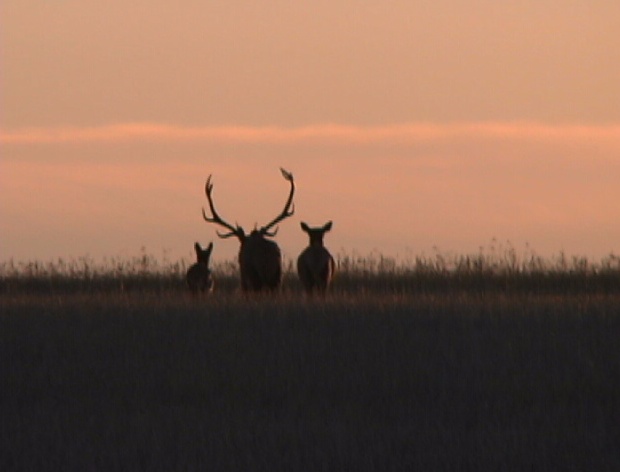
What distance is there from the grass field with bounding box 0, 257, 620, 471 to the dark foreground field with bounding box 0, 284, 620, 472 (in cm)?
2

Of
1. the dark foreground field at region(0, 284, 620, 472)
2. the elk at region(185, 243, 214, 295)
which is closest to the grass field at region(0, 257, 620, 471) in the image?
the dark foreground field at region(0, 284, 620, 472)

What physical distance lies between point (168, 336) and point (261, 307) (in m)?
1.71

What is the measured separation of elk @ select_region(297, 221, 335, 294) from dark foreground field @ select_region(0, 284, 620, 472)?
262 centimetres

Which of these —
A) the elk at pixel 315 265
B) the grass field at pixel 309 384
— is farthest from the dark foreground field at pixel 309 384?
the elk at pixel 315 265

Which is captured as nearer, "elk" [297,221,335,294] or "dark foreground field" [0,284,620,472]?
"dark foreground field" [0,284,620,472]

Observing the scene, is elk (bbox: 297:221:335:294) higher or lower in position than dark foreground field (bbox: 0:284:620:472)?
higher

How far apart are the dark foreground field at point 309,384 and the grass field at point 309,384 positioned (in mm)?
23

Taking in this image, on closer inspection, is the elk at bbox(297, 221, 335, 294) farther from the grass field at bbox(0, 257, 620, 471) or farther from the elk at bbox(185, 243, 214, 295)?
the grass field at bbox(0, 257, 620, 471)

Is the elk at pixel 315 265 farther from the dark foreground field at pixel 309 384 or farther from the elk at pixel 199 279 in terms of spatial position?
the dark foreground field at pixel 309 384

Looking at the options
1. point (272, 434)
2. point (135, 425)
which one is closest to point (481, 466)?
point (272, 434)

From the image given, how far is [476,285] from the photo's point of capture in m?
22.2

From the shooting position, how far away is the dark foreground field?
28.5ft

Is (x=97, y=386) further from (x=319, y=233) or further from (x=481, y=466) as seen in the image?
(x=319, y=233)

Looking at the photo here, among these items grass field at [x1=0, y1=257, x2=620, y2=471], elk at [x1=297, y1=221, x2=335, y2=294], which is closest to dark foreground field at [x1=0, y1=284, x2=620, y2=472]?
grass field at [x1=0, y1=257, x2=620, y2=471]
